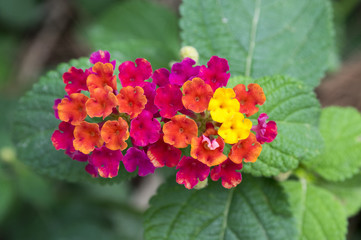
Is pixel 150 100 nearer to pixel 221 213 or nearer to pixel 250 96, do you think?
pixel 250 96

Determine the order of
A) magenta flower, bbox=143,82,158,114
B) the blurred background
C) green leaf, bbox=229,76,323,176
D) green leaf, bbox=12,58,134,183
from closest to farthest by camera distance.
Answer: magenta flower, bbox=143,82,158,114, green leaf, bbox=229,76,323,176, green leaf, bbox=12,58,134,183, the blurred background

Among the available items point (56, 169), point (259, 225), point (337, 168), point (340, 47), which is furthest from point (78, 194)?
point (340, 47)

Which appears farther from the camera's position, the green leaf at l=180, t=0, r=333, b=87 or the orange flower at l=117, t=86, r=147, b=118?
the green leaf at l=180, t=0, r=333, b=87

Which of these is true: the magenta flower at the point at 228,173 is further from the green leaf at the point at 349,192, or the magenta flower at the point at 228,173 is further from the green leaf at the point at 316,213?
the green leaf at the point at 349,192

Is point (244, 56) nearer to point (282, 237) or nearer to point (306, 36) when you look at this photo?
point (306, 36)

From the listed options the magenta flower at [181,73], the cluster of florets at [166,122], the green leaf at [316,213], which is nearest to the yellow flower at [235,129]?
the cluster of florets at [166,122]

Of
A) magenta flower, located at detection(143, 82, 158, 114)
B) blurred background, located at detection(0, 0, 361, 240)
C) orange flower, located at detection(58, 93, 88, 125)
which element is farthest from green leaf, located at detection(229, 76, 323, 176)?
blurred background, located at detection(0, 0, 361, 240)

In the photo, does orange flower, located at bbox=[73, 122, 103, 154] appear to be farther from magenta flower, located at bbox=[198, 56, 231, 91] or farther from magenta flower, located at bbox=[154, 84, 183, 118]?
magenta flower, located at bbox=[198, 56, 231, 91]
